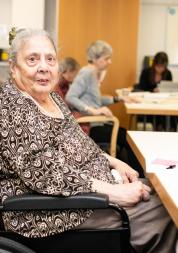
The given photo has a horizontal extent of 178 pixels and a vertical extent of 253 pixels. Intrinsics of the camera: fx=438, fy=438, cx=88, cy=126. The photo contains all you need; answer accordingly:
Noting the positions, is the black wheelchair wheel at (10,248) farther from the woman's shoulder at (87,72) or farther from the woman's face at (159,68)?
the woman's face at (159,68)

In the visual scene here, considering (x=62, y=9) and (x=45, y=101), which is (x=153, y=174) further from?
(x=62, y=9)

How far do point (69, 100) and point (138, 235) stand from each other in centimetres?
213

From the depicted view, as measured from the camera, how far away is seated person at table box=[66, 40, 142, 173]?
3397 millimetres

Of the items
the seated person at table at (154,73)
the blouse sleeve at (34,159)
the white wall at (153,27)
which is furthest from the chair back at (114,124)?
the white wall at (153,27)

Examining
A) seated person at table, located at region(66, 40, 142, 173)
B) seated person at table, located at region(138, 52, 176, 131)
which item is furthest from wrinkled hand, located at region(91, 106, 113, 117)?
seated person at table, located at region(138, 52, 176, 131)

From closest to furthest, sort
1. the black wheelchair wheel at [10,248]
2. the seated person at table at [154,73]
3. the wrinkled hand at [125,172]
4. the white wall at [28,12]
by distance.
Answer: the black wheelchair wheel at [10,248], the wrinkled hand at [125,172], the white wall at [28,12], the seated person at table at [154,73]

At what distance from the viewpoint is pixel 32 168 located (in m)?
1.42

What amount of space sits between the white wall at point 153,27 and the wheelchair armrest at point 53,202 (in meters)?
5.22

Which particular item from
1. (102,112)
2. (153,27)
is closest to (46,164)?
(102,112)

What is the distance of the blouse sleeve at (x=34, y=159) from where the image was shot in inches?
55.7

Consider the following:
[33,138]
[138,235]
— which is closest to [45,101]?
[33,138]

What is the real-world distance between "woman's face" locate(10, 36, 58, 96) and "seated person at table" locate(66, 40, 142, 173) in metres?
1.65

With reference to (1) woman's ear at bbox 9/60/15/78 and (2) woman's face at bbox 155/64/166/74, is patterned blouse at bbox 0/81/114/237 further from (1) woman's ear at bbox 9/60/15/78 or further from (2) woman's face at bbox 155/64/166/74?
(2) woman's face at bbox 155/64/166/74

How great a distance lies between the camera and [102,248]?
146 cm
